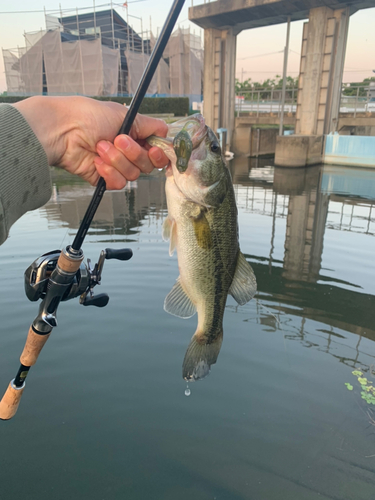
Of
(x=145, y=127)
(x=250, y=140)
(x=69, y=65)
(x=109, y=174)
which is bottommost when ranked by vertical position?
(x=250, y=140)

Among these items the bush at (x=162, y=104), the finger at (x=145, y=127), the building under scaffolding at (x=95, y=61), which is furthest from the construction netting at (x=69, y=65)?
the finger at (x=145, y=127)

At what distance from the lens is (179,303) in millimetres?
2324

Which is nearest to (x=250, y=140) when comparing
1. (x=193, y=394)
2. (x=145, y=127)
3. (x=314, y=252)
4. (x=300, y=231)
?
(x=300, y=231)

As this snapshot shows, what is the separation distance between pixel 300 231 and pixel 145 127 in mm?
7710

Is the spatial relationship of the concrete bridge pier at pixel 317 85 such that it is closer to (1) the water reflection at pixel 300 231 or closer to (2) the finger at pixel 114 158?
(1) the water reflection at pixel 300 231

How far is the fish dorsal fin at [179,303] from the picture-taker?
2301 mm

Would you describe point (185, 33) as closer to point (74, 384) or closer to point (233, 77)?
point (233, 77)

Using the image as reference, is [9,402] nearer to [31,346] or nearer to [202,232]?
[31,346]

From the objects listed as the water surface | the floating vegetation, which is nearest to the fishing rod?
the water surface

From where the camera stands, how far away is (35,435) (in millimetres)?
3451

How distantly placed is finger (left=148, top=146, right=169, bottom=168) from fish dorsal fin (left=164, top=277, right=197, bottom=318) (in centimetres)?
68

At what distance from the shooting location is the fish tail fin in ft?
7.24

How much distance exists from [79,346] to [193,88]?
46.5 m

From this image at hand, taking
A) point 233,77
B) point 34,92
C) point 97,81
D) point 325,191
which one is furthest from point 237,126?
point 34,92
